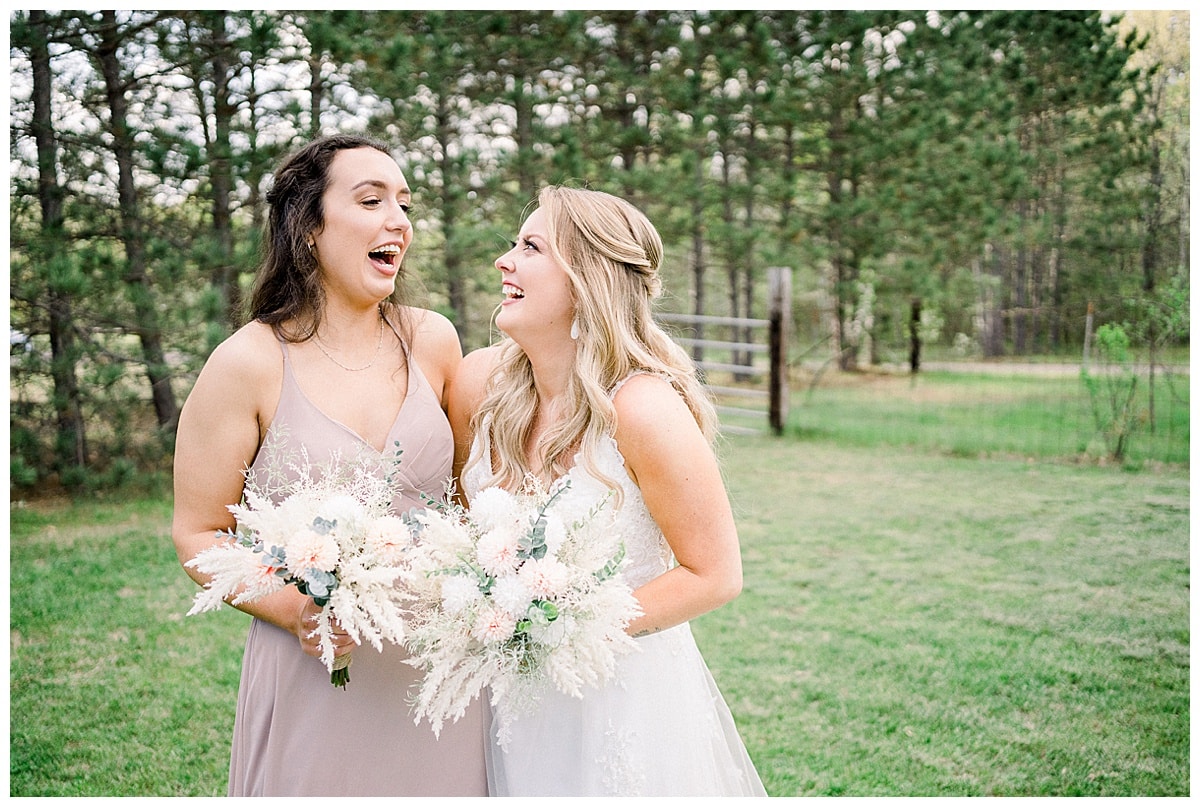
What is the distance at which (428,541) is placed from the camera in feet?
5.94

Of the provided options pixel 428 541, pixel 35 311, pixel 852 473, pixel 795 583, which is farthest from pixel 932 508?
pixel 35 311

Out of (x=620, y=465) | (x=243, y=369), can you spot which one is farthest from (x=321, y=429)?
(x=620, y=465)

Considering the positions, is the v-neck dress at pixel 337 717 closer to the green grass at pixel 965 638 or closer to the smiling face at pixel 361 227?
the smiling face at pixel 361 227

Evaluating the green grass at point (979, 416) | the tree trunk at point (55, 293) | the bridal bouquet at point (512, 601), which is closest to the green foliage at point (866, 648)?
the tree trunk at point (55, 293)

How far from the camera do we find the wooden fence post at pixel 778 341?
10758mm

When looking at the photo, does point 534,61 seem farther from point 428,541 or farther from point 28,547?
point 428,541

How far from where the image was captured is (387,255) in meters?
2.30

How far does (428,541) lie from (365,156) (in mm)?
1011

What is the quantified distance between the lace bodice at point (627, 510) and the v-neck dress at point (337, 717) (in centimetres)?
41

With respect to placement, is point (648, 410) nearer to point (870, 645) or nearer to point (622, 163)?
point (870, 645)

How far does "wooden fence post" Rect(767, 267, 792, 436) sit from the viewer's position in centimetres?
1076

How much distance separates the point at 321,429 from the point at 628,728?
1.00 m

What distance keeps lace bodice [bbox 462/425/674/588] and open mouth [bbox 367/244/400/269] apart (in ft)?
2.16

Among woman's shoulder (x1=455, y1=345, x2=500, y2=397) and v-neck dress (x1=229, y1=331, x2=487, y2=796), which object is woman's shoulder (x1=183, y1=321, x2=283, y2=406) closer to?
v-neck dress (x1=229, y1=331, x2=487, y2=796)
